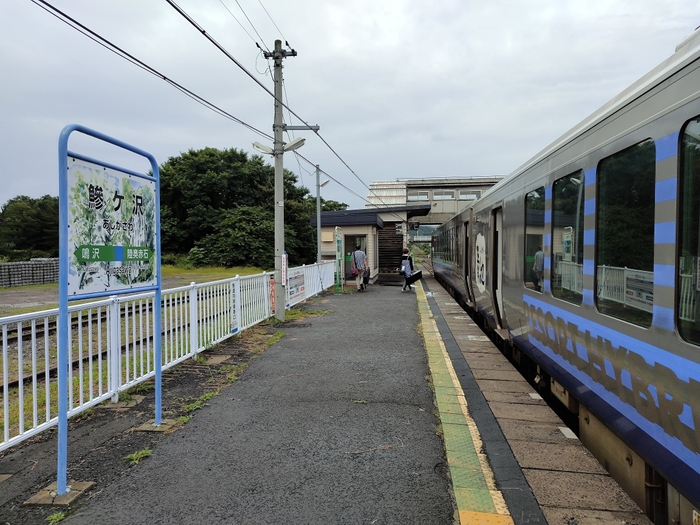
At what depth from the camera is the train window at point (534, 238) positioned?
15.5ft

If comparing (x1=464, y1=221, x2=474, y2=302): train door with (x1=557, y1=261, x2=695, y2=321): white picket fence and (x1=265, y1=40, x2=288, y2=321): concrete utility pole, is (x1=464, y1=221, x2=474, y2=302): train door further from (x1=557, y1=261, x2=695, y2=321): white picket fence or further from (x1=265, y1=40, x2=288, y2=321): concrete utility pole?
(x1=557, y1=261, x2=695, y2=321): white picket fence

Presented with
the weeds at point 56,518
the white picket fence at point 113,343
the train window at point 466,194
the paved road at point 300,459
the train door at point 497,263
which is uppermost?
the train window at point 466,194

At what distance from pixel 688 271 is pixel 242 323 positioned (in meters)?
7.21

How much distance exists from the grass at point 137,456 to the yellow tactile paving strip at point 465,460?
7.30 ft

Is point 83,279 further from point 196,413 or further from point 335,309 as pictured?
point 335,309

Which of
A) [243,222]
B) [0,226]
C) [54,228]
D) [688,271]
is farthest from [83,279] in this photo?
[0,226]

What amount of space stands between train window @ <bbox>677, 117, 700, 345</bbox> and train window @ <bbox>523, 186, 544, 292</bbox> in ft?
8.08

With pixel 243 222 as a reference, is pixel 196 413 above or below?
below

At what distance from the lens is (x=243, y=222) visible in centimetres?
3688

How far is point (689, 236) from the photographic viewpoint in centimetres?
212

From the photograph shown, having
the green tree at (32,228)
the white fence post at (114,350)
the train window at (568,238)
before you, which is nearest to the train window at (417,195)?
the green tree at (32,228)

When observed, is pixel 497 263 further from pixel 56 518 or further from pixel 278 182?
pixel 56 518

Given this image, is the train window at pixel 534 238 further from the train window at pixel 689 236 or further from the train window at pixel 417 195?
the train window at pixel 417 195

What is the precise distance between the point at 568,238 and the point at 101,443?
13.3ft
